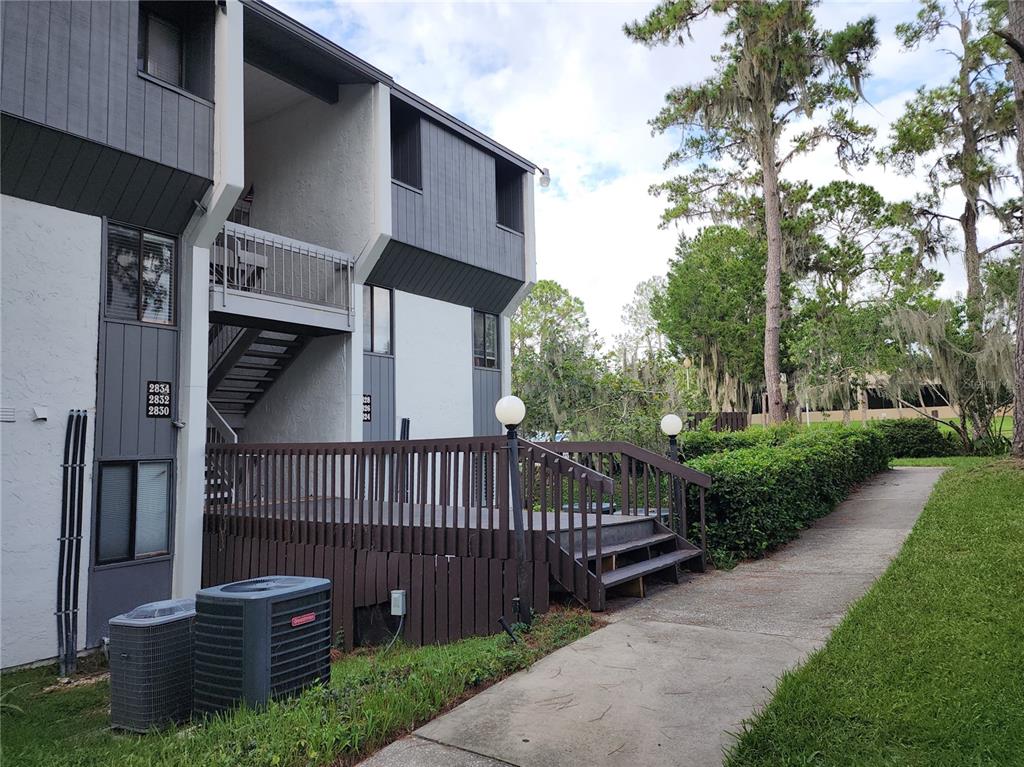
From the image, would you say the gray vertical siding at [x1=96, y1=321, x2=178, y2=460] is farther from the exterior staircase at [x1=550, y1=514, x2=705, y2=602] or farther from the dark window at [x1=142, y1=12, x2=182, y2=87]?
the exterior staircase at [x1=550, y1=514, x2=705, y2=602]

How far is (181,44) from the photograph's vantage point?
849 centimetres

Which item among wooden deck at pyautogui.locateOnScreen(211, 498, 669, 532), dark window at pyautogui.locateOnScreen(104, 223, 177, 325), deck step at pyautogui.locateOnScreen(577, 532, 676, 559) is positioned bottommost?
deck step at pyautogui.locateOnScreen(577, 532, 676, 559)

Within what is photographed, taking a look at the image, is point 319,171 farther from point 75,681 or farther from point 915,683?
point 915,683

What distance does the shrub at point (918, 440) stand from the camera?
20469 mm

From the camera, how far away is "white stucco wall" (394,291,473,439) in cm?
1167

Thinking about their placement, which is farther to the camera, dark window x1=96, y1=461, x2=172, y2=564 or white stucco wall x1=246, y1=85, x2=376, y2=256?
white stucco wall x1=246, y1=85, x2=376, y2=256

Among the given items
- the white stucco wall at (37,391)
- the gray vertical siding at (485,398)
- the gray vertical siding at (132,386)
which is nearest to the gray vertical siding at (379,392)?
the gray vertical siding at (485,398)

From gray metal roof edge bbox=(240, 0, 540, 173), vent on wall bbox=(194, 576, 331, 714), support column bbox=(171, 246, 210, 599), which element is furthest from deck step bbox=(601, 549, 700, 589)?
gray metal roof edge bbox=(240, 0, 540, 173)

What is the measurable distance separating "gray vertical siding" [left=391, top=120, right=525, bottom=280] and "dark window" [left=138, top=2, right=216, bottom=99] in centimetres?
317

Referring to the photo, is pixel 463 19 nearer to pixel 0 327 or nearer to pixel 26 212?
pixel 26 212

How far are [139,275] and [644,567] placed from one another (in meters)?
6.45

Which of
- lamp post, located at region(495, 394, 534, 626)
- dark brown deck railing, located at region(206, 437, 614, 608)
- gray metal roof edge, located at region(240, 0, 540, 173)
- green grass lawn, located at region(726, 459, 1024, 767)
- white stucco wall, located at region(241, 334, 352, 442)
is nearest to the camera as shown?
green grass lawn, located at region(726, 459, 1024, 767)

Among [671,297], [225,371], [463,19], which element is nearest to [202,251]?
[225,371]

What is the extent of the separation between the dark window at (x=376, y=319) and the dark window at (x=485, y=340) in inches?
92.2
